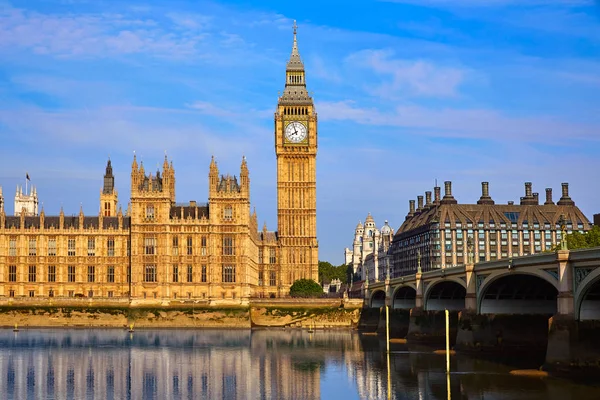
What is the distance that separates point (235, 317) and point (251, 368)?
69361 millimetres

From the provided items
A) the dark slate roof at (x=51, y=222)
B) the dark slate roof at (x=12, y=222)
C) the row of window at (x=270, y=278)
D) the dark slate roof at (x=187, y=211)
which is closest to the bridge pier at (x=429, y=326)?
the dark slate roof at (x=187, y=211)

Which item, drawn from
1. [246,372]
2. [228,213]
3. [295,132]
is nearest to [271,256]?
[228,213]

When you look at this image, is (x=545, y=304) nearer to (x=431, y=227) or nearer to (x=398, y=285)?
(x=398, y=285)

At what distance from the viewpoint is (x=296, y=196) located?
18462 centimetres

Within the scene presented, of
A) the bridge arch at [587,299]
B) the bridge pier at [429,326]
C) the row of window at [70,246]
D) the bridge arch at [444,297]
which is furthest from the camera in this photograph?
the row of window at [70,246]

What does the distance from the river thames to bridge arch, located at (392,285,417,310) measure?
15697 mm

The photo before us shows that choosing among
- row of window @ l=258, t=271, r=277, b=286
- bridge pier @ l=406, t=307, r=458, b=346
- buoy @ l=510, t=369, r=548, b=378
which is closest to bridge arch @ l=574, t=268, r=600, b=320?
buoy @ l=510, t=369, r=548, b=378

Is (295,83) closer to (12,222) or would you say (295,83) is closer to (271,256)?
(271,256)

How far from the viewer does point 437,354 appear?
98500 mm

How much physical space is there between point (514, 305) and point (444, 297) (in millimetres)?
24931

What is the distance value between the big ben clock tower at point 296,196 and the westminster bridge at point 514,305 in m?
32.9

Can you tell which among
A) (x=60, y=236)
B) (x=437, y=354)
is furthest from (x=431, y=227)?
(x=437, y=354)

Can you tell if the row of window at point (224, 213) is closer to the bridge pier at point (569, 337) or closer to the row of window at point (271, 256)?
the row of window at point (271, 256)

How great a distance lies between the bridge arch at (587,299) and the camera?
2771 inches
